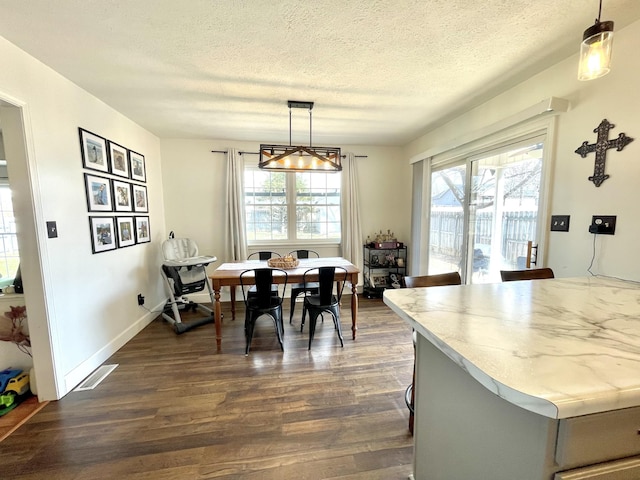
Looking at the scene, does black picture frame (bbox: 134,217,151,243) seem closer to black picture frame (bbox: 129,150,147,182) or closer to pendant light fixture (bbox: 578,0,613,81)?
black picture frame (bbox: 129,150,147,182)

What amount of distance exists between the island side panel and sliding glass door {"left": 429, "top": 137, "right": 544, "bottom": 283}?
74.8 inches

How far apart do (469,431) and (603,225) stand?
1755 mm

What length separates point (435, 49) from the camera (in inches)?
70.5

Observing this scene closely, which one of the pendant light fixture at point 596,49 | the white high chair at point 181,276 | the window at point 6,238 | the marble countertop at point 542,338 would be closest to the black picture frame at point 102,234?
the white high chair at point 181,276

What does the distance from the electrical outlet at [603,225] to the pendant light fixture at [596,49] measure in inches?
41.1

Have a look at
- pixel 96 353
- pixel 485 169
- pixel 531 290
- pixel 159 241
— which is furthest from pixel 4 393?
pixel 485 169

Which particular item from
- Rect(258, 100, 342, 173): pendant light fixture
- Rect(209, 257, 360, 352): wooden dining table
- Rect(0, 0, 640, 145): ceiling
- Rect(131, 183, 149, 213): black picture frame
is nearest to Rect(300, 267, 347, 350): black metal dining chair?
Rect(209, 257, 360, 352): wooden dining table

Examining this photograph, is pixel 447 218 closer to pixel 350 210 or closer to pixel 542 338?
pixel 350 210

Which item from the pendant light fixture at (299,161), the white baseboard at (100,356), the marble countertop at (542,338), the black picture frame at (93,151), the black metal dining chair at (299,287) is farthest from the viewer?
the black metal dining chair at (299,287)

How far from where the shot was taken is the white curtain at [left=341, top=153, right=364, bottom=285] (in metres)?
4.28

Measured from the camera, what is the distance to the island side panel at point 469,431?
657mm

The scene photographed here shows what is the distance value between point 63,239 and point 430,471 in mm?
2837

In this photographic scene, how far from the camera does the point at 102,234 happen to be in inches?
99.7

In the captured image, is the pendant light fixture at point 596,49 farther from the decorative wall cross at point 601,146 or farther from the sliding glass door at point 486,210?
the sliding glass door at point 486,210
